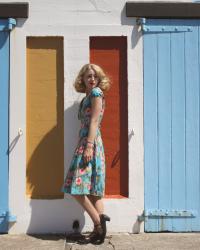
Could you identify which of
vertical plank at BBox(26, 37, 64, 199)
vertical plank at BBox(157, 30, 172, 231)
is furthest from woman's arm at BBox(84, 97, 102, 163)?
vertical plank at BBox(157, 30, 172, 231)

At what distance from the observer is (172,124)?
513 cm

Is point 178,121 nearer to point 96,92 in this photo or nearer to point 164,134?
point 164,134

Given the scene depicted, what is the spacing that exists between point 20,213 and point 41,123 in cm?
100

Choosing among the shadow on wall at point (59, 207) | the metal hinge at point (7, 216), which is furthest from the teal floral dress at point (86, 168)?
the metal hinge at point (7, 216)

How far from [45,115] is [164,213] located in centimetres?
168

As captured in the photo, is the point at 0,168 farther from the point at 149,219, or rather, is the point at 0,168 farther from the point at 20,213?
the point at 149,219

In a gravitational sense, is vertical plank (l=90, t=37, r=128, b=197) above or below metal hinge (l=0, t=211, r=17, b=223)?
above

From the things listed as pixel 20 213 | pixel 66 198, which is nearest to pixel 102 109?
pixel 66 198

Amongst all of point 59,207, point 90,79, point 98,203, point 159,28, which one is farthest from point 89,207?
point 159,28

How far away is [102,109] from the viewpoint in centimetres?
483

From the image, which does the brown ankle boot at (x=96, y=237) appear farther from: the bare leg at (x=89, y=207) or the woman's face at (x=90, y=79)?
the woman's face at (x=90, y=79)

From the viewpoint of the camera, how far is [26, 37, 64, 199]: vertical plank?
16.9 feet

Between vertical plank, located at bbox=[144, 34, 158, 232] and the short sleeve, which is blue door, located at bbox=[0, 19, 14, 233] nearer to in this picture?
the short sleeve

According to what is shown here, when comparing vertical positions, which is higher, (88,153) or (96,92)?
(96,92)
